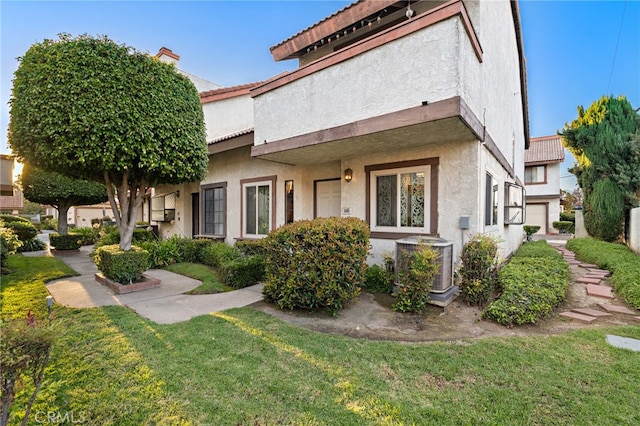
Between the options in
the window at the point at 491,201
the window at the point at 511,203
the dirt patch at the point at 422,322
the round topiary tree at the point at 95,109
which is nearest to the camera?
the dirt patch at the point at 422,322

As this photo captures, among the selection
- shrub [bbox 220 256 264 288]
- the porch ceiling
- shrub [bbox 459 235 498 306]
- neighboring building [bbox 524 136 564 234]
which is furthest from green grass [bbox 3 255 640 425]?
neighboring building [bbox 524 136 564 234]

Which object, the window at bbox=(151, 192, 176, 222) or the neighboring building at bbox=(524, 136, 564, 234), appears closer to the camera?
the window at bbox=(151, 192, 176, 222)

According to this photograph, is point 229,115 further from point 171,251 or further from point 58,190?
point 58,190

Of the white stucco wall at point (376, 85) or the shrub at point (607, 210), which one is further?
the shrub at point (607, 210)

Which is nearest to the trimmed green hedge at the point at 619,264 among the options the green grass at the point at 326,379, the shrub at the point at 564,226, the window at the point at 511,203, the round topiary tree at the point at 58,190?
the green grass at the point at 326,379

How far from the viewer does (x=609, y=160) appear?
41.3ft

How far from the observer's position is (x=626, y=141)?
12.1 metres

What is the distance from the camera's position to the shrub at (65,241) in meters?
13.2

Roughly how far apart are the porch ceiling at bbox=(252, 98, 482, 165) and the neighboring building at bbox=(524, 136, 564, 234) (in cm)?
2326

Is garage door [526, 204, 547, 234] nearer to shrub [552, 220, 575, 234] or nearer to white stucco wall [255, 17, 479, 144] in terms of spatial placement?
shrub [552, 220, 575, 234]

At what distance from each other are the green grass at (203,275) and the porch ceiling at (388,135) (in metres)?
3.64

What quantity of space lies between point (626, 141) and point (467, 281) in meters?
12.3

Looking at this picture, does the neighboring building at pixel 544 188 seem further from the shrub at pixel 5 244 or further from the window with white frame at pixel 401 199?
the shrub at pixel 5 244

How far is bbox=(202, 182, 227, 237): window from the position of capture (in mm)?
11930
